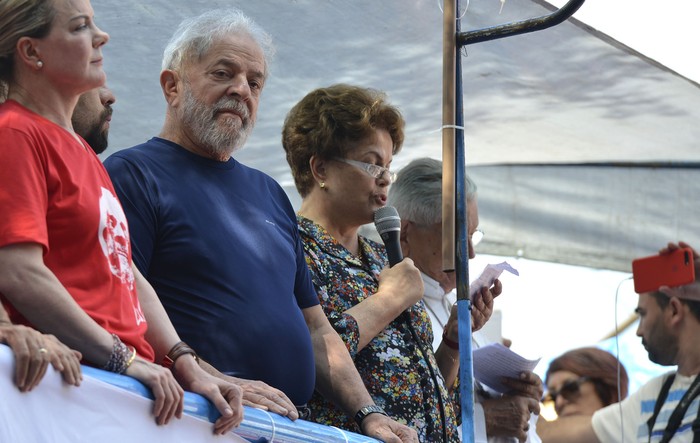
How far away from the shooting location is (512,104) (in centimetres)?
478

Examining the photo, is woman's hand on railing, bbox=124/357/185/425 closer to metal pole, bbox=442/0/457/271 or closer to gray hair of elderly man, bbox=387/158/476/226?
metal pole, bbox=442/0/457/271

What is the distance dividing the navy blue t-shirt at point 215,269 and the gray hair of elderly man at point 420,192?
117 centimetres

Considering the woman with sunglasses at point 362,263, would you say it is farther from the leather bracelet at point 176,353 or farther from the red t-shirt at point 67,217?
the red t-shirt at point 67,217

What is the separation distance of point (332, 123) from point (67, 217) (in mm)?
1443

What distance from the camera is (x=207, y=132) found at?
2.57 meters

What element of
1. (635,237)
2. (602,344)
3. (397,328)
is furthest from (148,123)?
(602,344)

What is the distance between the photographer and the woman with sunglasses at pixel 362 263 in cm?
283

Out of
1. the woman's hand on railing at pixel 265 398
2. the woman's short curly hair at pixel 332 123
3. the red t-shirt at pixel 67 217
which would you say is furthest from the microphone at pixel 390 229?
the red t-shirt at pixel 67 217

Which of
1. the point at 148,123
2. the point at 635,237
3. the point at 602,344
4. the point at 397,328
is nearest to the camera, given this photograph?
the point at 397,328

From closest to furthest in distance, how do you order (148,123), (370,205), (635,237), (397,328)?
(397,328) < (370,205) < (148,123) < (635,237)

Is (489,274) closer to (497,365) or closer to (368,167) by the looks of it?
(497,365)

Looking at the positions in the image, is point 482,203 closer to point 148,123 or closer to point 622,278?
point 622,278

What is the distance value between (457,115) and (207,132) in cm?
59

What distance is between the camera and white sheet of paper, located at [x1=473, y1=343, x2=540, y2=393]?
344 cm
